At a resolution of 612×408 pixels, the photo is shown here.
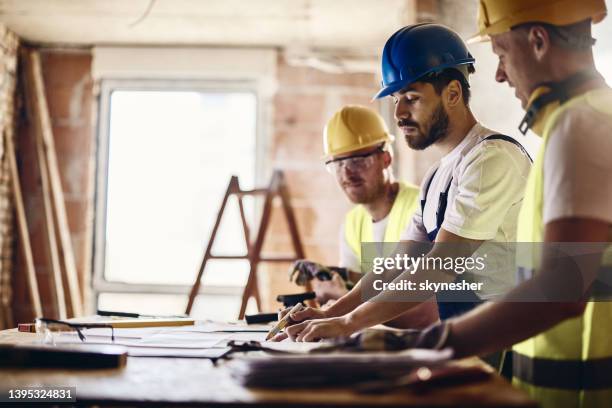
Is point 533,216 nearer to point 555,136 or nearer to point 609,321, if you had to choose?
point 555,136

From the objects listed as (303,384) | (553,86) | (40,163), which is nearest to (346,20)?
(40,163)

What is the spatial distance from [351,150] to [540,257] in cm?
203

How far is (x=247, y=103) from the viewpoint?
180 inches

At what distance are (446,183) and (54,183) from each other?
11.5 feet

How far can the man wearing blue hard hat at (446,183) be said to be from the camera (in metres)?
1.62

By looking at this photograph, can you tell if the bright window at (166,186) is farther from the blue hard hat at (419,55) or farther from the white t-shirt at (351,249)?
the blue hard hat at (419,55)

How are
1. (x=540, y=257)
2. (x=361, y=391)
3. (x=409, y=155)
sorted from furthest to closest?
(x=409, y=155), (x=540, y=257), (x=361, y=391)

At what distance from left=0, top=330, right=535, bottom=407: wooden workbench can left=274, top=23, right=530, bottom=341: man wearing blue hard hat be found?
54 centimetres

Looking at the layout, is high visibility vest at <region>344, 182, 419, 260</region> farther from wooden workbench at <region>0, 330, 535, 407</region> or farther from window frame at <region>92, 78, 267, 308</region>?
wooden workbench at <region>0, 330, 535, 407</region>

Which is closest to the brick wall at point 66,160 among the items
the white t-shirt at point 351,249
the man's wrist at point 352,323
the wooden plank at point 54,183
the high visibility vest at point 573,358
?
the wooden plank at point 54,183

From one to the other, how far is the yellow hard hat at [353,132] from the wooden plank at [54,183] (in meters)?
2.40

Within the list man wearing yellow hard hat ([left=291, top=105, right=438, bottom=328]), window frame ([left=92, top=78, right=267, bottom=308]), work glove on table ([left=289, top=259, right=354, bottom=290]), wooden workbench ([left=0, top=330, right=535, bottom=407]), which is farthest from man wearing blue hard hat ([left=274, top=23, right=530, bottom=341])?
window frame ([left=92, top=78, right=267, bottom=308])

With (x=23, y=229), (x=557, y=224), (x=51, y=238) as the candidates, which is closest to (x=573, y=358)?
(x=557, y=224)

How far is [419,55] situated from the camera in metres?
1.90
